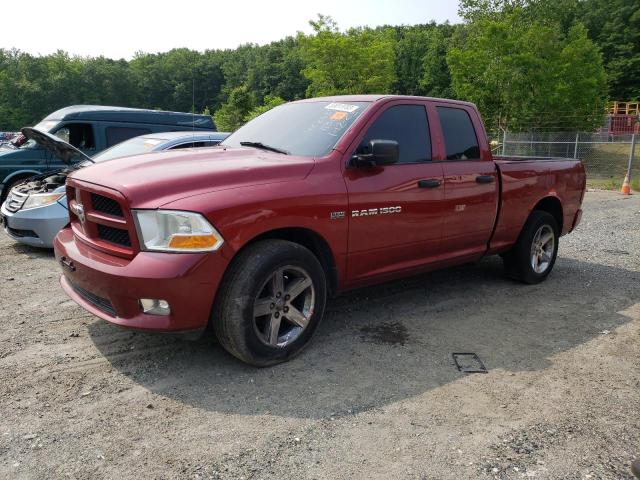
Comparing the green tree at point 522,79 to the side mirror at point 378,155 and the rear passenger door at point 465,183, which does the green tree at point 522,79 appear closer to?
the rear passenger door at point 465,183

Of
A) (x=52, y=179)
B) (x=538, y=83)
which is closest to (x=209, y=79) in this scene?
(x=538, y=83)

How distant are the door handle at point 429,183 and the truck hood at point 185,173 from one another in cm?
108

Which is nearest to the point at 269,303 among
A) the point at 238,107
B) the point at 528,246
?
the point at 528,246

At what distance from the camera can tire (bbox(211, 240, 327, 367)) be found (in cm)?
341

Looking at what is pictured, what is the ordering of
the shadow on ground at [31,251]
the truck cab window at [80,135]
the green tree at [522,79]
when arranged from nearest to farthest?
the shadow on ground at [31,251]
the truck cab window at [80,135]
the green tree at [522,79]

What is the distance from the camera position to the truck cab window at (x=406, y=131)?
14.4ft

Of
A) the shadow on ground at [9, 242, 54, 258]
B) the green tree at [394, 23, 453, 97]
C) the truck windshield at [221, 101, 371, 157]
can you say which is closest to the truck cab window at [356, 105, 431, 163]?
the truck windshield at [221, 101, 371, 157]

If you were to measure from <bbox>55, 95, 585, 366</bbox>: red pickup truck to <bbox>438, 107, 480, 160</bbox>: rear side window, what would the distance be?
0.6 inches

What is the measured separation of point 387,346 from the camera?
4.18 meters

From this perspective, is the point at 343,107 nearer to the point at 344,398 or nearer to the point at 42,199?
the point at 344,398

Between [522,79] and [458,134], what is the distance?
27.9 meters

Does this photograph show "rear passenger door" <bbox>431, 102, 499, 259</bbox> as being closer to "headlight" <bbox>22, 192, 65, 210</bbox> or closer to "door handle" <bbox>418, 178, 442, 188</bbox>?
"door handle" <bbox>418, 178, 442, 188</bbox>

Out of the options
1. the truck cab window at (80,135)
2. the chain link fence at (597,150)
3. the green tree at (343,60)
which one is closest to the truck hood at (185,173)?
the truck cab window at (80,135)

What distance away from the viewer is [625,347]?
14.3 ft
